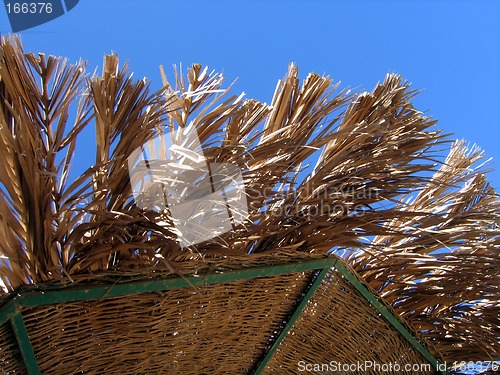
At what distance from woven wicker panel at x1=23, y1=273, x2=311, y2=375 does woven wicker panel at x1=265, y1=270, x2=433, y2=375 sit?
7cm

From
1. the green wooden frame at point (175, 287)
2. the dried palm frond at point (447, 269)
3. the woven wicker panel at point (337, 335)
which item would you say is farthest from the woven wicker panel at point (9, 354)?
the dried palm frond at point (447, 269)

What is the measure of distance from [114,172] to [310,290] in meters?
0.62

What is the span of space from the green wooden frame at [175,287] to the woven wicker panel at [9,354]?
0.06ft

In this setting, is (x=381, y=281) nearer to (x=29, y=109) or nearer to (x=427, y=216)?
(x=427, y=216)

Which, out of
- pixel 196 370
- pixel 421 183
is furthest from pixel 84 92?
pixel 421 183

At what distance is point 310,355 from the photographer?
1707 mm

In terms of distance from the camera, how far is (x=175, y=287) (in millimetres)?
1338

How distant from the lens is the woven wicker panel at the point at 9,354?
122cm

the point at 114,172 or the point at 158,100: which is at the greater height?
the point at 158,100

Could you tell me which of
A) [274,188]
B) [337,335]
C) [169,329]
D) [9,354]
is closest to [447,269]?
[337,335]

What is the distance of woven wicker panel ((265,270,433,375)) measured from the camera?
1645 millimetres

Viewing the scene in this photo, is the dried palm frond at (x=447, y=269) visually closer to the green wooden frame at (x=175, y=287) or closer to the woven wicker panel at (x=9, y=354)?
the green wooden frame at (x=175, y=287)

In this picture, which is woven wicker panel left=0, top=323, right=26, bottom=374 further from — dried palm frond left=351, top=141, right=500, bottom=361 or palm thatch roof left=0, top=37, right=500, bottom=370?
dried palm frond left=351, top=141, right=500, bottom=361

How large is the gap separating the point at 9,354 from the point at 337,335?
0.85 m
